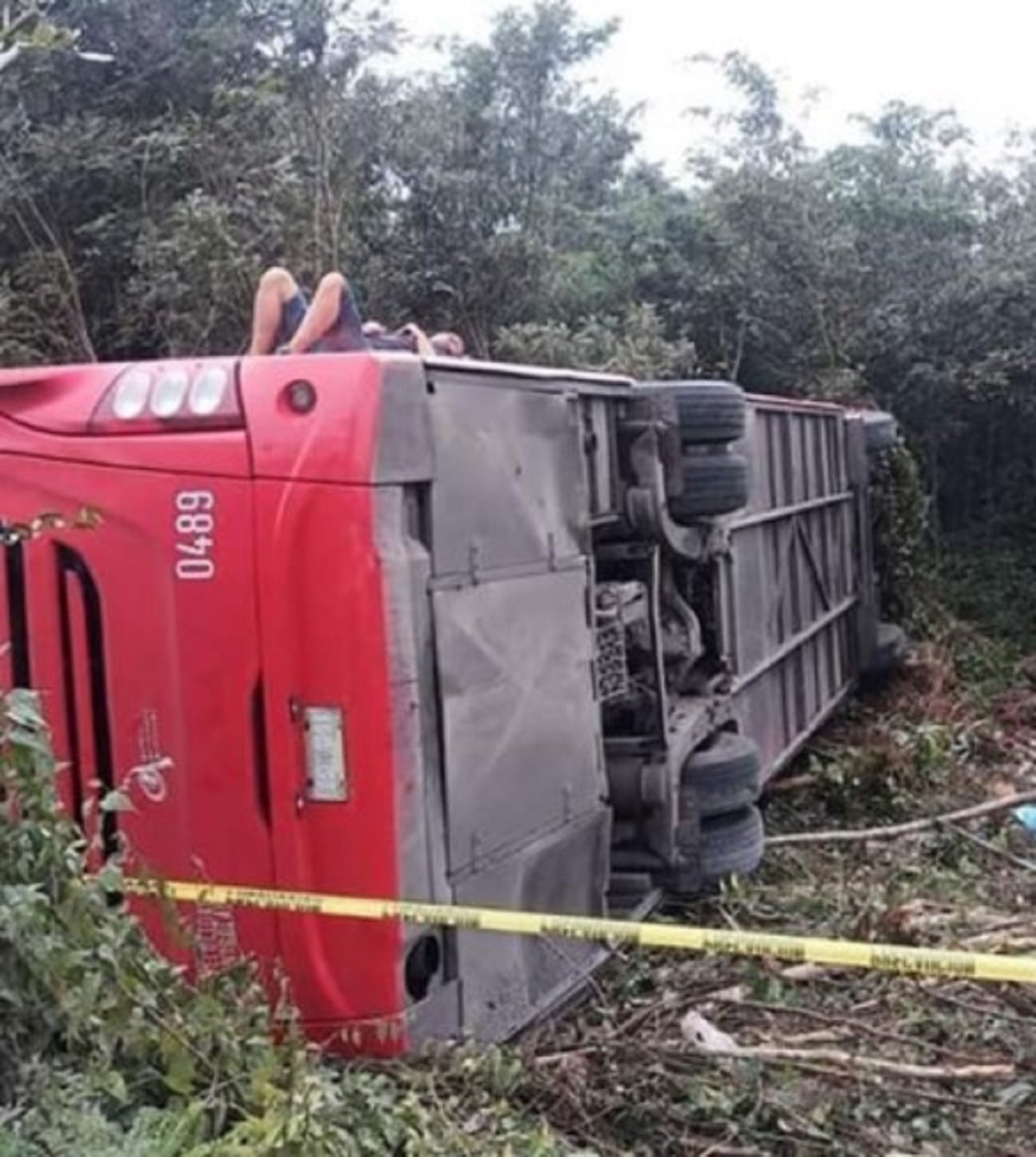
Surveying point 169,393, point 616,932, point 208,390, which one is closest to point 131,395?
point 169,393

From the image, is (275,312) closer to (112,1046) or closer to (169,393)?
(169,393)

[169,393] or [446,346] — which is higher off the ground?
[446,346]

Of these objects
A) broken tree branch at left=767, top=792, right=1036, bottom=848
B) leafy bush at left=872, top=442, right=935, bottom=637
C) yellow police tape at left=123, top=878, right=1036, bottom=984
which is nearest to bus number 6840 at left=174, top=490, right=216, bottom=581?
yellow police tape at left=123, top=878, right=1036, bottom=984

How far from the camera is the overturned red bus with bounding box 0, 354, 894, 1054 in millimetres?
3438

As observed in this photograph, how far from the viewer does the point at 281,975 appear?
348cm

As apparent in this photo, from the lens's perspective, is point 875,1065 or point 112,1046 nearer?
point 112,1046

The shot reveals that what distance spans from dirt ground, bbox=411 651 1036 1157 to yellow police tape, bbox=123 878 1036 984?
318mm

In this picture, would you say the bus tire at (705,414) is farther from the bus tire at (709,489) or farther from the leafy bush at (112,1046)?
the leafy bush at (112,1046)

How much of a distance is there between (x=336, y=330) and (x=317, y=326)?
0.06 m

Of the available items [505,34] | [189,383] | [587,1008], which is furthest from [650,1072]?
[505,34]

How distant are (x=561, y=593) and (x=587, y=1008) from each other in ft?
3.85

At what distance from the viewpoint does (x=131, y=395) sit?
3.68 m

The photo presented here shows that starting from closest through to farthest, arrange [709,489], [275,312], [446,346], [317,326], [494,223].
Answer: [317,326] < [709,489] < [275,312] < [446,346] < [494,223]

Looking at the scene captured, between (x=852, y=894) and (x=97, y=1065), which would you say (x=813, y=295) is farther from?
(x=97, y=1065)
